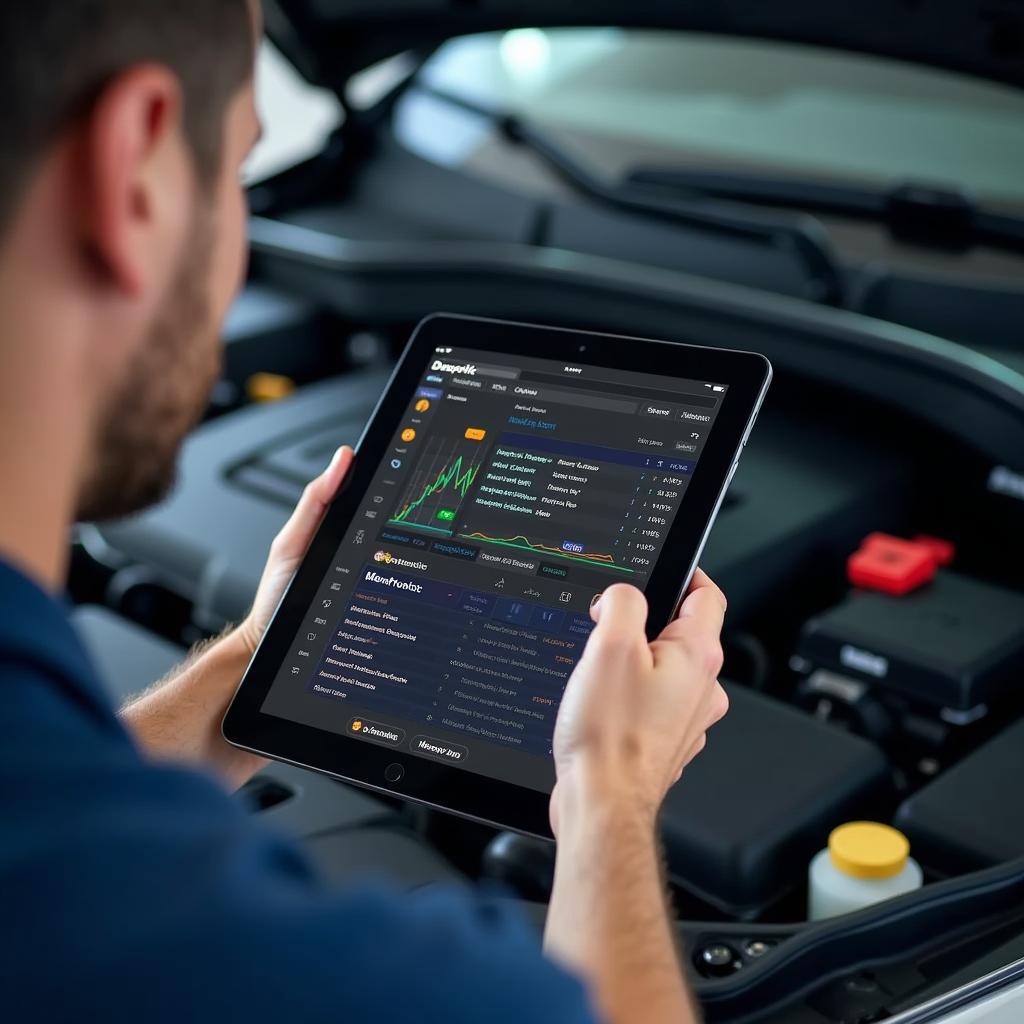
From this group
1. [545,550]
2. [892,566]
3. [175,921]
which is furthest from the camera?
[892,566]

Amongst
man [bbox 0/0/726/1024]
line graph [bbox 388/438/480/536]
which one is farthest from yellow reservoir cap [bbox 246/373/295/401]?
man [bbox 0/0/726/1024]

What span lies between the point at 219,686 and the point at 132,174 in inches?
20.5

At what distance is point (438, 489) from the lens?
1.03 meters

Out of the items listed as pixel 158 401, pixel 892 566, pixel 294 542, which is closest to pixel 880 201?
pixel 892 566

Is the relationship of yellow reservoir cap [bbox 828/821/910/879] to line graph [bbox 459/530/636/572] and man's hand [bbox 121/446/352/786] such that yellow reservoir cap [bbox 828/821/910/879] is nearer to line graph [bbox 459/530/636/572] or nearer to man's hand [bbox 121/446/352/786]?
line graph [bbox 459/530/636/572]

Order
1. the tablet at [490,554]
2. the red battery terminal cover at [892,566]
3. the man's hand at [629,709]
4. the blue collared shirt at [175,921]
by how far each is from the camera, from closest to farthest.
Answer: the blue collared shirt at [175,921], the man's hand at [629,709], the tablet at [490,554], the red battery terminal cover at [892,566]

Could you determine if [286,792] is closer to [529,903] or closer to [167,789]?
[529,903]

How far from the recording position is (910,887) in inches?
42.3

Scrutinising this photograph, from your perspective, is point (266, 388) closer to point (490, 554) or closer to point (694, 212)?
point (694, 212)

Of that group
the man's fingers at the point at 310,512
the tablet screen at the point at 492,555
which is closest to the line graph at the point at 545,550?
the tablet screen at the point at 492,555

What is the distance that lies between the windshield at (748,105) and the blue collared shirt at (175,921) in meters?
1.35

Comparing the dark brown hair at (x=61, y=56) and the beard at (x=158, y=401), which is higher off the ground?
the dark brown hair at (x=61, y=56)

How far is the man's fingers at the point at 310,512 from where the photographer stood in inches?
41.6

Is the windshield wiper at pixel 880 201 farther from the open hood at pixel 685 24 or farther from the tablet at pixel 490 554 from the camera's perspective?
the tablet at pixel 490 554
